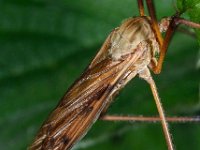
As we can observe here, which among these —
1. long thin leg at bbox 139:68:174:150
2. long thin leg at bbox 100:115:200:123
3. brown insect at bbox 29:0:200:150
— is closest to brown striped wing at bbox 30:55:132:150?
brown insect at bbox 29:0:200:150

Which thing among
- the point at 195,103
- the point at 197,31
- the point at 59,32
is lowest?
the point at 195,103

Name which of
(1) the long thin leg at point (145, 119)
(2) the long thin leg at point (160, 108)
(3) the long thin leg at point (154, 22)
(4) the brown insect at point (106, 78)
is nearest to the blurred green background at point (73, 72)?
(1) the long thin leg at point (145, 119)

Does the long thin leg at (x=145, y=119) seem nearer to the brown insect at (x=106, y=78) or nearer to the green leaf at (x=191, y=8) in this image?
the brown insect at (x=106, y=78)

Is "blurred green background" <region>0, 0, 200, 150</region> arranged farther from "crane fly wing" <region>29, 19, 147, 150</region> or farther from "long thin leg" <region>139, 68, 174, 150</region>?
"crane fly wing" <region>29, 19, 147, 150</region>

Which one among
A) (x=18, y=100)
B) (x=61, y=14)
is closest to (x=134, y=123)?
(x=18, y=100)

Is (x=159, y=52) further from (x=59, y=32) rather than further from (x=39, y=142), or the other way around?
(x=59, y=32)
